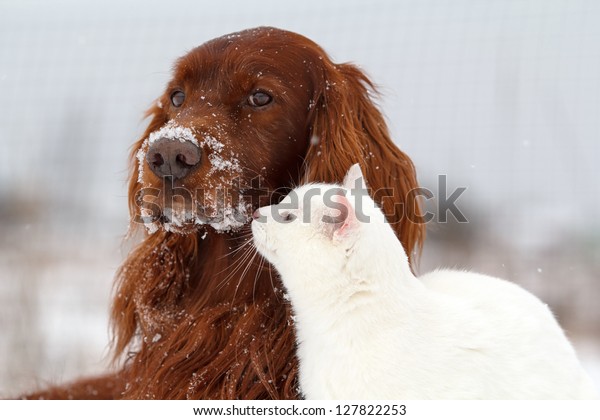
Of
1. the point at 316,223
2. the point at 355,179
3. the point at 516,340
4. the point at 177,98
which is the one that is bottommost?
the point at 516,340

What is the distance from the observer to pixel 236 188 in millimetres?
2506

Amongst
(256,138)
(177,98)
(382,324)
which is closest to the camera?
(382,324)

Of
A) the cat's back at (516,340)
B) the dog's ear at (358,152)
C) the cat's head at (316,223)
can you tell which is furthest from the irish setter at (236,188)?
the cat's back at (516,340)

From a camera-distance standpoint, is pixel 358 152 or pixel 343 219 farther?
pixel 358 152

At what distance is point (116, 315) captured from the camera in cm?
308

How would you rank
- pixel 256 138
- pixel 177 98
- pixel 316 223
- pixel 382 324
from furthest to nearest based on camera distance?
pixel 177 98 < pixel 256 138 < pixel 316 223 < pixel 382 324

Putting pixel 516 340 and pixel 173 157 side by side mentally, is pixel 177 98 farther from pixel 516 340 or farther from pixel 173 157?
pixel 516 340

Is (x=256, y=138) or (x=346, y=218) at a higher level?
(x=256, y=138)

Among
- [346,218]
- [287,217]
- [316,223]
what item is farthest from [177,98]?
[346,218]

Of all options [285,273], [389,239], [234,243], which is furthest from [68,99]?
[389,239]

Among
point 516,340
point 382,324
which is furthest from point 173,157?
point 516,340

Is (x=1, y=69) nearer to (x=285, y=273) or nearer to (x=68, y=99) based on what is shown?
(x=68, y=99)

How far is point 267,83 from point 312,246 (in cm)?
63

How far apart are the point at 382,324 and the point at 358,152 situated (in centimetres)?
69
